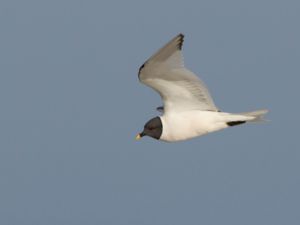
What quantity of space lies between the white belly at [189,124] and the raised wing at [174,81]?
158 mm

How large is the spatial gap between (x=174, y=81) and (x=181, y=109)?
3.03 feet

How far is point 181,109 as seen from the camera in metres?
22.2

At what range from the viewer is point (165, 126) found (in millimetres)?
22219

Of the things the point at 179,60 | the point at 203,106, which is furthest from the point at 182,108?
the point at 179,60

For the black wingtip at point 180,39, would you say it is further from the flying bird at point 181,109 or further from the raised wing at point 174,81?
the flying bird at point 181,109

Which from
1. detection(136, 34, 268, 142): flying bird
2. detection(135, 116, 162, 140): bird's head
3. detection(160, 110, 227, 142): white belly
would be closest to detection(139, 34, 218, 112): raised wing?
detection(136, 34, 268, 142): flying bird

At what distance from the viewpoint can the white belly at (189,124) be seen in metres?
21.8

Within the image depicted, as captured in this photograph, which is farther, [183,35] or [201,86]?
[201,86]

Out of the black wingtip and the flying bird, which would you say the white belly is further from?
the black wingtip

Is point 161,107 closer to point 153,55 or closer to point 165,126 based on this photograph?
point 165,126

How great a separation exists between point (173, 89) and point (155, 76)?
29.3 inches

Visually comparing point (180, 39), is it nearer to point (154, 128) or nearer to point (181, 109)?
point (181, 109)

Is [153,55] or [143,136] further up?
[153,55]

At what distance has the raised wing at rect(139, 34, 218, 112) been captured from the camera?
20.4 meters
